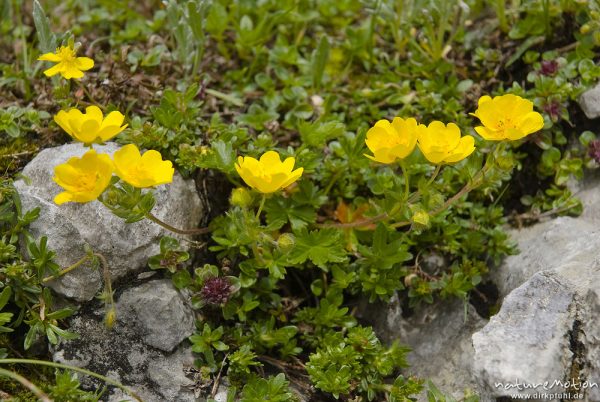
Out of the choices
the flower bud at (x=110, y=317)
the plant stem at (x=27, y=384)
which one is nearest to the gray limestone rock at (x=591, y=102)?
the flower bud at (x=110, y=317)

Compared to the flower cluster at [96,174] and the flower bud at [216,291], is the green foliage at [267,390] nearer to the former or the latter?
the flower bud at [216,291]

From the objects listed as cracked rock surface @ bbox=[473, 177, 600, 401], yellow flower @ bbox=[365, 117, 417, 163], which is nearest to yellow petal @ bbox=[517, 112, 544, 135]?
yellow flower @ bbox=[365, 117, 417, 163]

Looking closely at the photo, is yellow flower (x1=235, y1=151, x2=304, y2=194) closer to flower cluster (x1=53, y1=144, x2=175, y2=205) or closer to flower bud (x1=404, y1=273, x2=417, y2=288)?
flower cluster (x1=53, y1=144, x2=175, y2=205)

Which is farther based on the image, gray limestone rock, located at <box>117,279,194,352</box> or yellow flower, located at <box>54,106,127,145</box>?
gray limestone rock, located at <box>117,279,194,352</box>

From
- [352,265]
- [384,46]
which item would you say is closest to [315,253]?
[352,265]

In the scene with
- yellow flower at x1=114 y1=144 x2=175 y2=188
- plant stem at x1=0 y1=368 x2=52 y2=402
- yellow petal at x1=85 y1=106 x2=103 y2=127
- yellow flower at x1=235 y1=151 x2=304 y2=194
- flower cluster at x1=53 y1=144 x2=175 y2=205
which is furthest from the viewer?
yellow petal at x1=85 y1=106 x2=103 y2=127

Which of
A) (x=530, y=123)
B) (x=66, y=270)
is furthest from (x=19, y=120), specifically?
(x=530, y=123)
